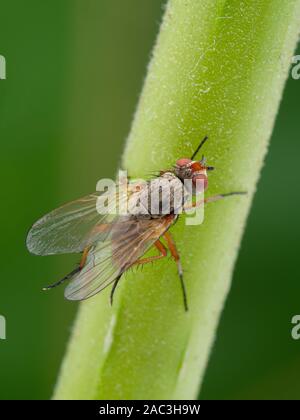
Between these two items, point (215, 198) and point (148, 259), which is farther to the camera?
point (148, 259)

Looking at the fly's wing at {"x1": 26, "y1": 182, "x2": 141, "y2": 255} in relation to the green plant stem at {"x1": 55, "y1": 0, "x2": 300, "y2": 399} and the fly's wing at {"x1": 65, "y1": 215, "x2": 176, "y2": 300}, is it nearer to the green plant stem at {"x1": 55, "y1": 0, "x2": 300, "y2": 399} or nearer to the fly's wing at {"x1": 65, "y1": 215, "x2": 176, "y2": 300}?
the fly's wing at {"x1": 65, "y1": 215, "x2": 176, "y2": 300}

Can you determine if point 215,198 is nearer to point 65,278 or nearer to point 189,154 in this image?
point 189,154

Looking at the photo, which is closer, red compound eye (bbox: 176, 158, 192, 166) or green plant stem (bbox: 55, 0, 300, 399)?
green plant stem (bbox: 55, 0, 300, 399)

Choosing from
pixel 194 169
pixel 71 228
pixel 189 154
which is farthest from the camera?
pixel 71 228

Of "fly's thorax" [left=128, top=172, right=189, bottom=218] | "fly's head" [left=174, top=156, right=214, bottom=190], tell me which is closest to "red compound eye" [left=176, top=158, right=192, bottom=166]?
"fly's head" [left=174, top=156, right=214, bottom=190]

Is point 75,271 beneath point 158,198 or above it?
beneath

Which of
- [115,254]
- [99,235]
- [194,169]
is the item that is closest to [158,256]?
[194,169]
